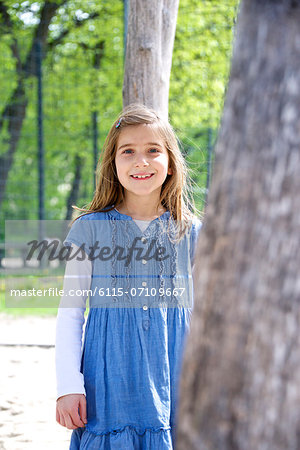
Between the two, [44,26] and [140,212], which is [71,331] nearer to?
[140,212]

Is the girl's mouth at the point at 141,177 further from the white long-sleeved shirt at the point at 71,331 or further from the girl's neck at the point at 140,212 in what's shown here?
the white long-sleeved shirt at the point at 71,331

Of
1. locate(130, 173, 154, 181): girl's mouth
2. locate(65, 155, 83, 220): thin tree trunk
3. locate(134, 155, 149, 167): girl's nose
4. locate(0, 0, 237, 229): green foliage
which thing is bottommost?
locate(130, 173, 154, 181): girl's mouth

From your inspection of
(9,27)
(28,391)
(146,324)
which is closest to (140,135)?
(146,324)

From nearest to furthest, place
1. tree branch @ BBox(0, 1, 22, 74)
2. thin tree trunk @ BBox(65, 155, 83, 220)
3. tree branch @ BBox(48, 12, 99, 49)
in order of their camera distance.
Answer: tree branch @ BBox(0, 1, 22, 74), thin tree trunk @ BBox(65, 155, 83, 220), tree branch @ BBox(48, 12, 99, 49)

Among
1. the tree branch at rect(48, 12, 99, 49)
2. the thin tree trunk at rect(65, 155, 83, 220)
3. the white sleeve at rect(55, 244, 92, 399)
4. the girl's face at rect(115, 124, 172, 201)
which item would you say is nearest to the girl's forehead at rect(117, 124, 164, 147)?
the girl's face at rect(115, 124, 172, 201)

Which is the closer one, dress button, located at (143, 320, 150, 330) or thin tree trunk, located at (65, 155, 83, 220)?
dress button, located at (143, 320, 150, 330)

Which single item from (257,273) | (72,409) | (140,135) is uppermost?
(140,135)

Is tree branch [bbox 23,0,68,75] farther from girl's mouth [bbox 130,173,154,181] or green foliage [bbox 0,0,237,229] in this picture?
girl's mouth [bbox 130,173,154,181]

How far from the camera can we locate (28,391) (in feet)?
14.0

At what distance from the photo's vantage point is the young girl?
6.41 ft

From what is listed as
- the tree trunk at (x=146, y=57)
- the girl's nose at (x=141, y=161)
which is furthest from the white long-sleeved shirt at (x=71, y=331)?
the tree trunk at (x=146, y=57)

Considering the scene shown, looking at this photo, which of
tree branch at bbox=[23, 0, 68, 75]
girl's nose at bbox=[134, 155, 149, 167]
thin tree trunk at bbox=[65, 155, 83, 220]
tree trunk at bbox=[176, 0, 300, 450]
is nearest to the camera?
tree trunk at bbox=[176, 0, 300, 450]

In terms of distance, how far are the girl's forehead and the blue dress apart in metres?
0.30

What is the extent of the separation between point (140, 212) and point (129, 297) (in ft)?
1.26
